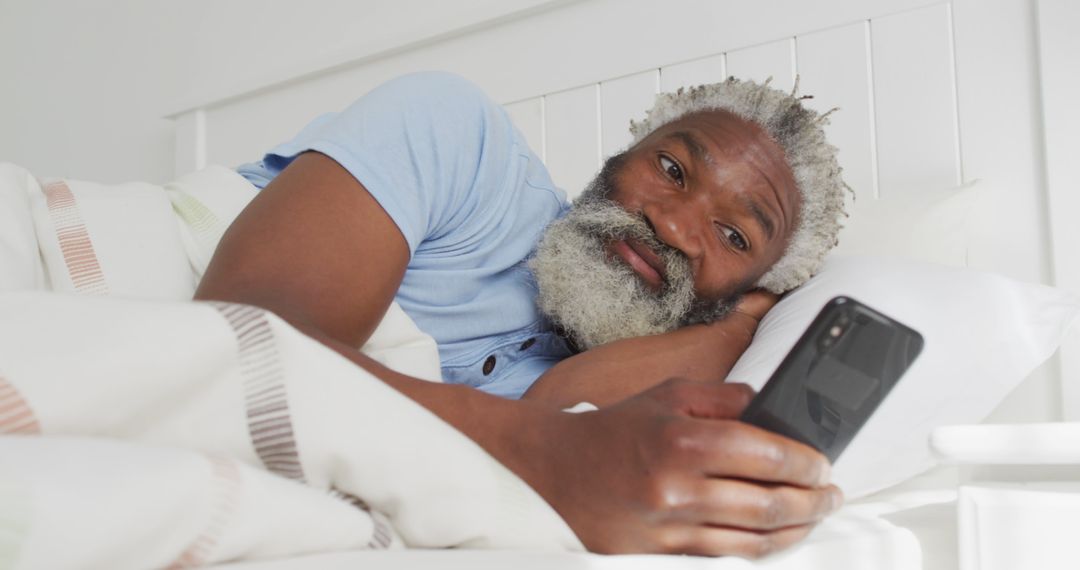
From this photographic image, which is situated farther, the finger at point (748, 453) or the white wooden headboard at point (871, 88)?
the white wooden headboard at point (871, 88)

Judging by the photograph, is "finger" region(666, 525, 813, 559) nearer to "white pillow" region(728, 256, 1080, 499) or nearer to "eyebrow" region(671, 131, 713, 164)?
"white pillow" region(728, 256, 1080, 499)

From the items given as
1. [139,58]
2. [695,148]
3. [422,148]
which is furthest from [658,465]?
[139,58]

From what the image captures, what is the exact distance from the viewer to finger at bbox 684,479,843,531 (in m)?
0.54

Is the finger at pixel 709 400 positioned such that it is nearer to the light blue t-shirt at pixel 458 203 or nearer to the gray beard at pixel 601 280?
the light blue t-shirt at pixel 458 203

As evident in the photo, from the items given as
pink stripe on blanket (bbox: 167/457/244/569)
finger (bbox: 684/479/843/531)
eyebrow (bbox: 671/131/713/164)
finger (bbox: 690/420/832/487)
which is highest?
eyebrow (bbox: 671/131/713/164)

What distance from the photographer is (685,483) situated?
537 mm

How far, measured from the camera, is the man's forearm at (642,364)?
1.02 m

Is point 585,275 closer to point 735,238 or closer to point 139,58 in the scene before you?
point 735,238

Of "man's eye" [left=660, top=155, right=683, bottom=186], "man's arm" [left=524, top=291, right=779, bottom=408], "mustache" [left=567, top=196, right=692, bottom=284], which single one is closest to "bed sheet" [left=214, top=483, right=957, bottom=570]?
"man's arm" [left=524, top=291, right=779, bottom=408]

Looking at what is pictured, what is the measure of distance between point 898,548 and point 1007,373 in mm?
448

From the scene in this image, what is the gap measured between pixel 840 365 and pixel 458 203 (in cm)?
56

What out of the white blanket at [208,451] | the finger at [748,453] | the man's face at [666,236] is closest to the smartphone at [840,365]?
the finger at [748,453]

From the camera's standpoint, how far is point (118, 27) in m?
2.65

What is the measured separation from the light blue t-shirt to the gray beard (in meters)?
0.04
